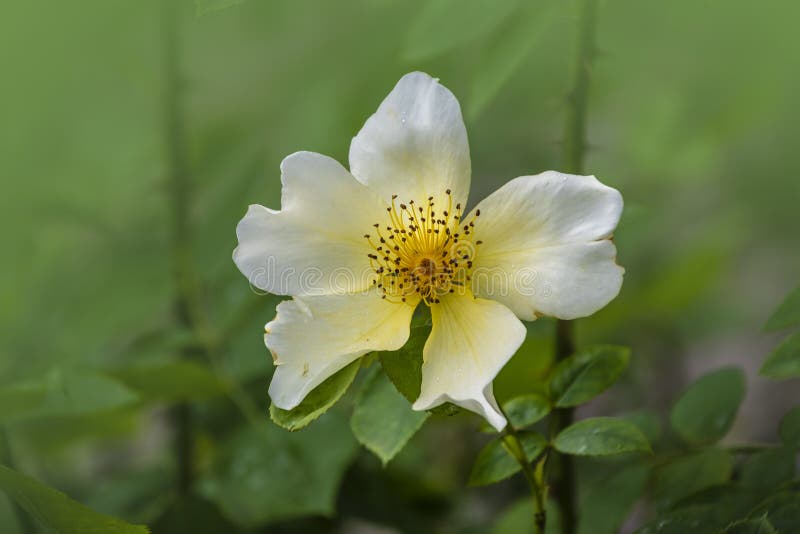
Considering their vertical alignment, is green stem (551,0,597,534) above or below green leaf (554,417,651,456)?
above

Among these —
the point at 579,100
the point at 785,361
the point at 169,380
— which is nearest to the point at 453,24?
the point at 579,100

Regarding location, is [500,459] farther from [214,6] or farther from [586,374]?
[214,6]

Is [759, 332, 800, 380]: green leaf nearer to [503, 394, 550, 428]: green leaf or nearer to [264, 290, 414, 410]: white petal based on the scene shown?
[503, 394, 550, 428]: green leaf

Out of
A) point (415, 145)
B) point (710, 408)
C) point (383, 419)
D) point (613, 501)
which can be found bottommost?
point (613, 501)

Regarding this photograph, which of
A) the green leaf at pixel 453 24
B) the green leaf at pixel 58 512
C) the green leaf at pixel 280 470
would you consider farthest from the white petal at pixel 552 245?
the green leaf at pixel 280 470

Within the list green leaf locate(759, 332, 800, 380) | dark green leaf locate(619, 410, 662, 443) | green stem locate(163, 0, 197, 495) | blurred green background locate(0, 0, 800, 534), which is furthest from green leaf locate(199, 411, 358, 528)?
green leaf locate(759, 332, 800, 380)

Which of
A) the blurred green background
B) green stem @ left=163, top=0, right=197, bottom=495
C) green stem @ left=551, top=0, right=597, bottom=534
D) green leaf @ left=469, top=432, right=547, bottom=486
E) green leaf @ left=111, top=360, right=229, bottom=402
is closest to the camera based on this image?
green leaf @ left=469, top=432, right=547, bottom=486

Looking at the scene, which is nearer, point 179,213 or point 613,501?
point 613,501
